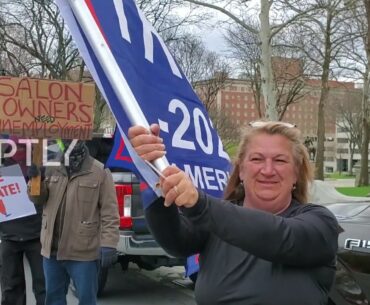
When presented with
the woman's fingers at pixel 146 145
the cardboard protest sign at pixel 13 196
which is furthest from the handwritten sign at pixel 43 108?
the woman's fingers at pixel 146 145

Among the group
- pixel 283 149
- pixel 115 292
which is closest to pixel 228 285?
pixel 283 149

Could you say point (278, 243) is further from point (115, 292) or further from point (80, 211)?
point (115, 292)

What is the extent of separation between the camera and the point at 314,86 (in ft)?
104

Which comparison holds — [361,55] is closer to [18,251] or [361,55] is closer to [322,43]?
[322,43]

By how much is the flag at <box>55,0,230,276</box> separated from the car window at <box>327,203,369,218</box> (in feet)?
6.93

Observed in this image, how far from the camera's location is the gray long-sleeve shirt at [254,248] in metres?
1.69

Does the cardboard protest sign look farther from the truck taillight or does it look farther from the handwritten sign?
the truck taillight

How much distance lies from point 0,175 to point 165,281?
3330mm

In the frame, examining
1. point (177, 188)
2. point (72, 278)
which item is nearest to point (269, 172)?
point (177, 188)

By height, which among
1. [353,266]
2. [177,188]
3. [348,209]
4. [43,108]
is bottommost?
[353,266]

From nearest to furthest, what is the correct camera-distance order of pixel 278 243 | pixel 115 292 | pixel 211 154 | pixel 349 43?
pixel 278 243 < pixel 211 154 < pixel 115 292 < pixel 349 43

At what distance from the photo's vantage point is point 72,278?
4469 millimetres

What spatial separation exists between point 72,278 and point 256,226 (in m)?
Result: 3.05

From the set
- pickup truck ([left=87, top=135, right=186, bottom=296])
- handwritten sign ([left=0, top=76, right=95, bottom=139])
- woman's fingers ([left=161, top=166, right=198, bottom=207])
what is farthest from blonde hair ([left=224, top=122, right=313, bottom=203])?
pickup truck ([left=87, top=135, right=186, bottom=296])
